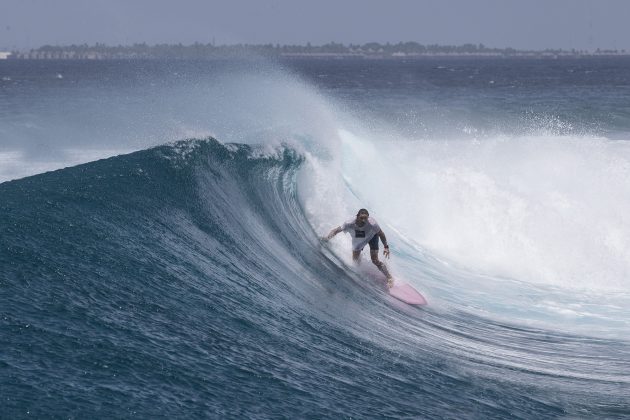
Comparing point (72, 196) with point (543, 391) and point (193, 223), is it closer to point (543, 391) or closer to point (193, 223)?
point (193, 223)

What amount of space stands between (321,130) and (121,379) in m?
15.9

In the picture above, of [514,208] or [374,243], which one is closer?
[374,243]

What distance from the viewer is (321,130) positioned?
2234 centimetres

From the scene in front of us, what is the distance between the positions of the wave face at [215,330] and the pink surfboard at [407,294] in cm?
35

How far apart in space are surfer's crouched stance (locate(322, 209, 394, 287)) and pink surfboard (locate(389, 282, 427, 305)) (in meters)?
0.15

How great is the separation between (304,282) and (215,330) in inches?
157

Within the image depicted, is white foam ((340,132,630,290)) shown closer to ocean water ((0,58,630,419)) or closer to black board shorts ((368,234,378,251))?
ocean water ((0,58,630,419))

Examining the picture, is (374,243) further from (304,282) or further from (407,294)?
(304,282)

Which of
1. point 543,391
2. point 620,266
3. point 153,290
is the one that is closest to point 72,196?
point 153,290

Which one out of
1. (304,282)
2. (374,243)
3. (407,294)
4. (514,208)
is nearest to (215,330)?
(304,282)

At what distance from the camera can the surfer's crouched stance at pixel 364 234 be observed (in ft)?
44.3

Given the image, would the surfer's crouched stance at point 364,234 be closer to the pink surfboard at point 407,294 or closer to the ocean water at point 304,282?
the pink surfboard at point 407,294

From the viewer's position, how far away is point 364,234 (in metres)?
13.8

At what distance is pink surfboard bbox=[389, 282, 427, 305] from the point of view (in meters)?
13.3
